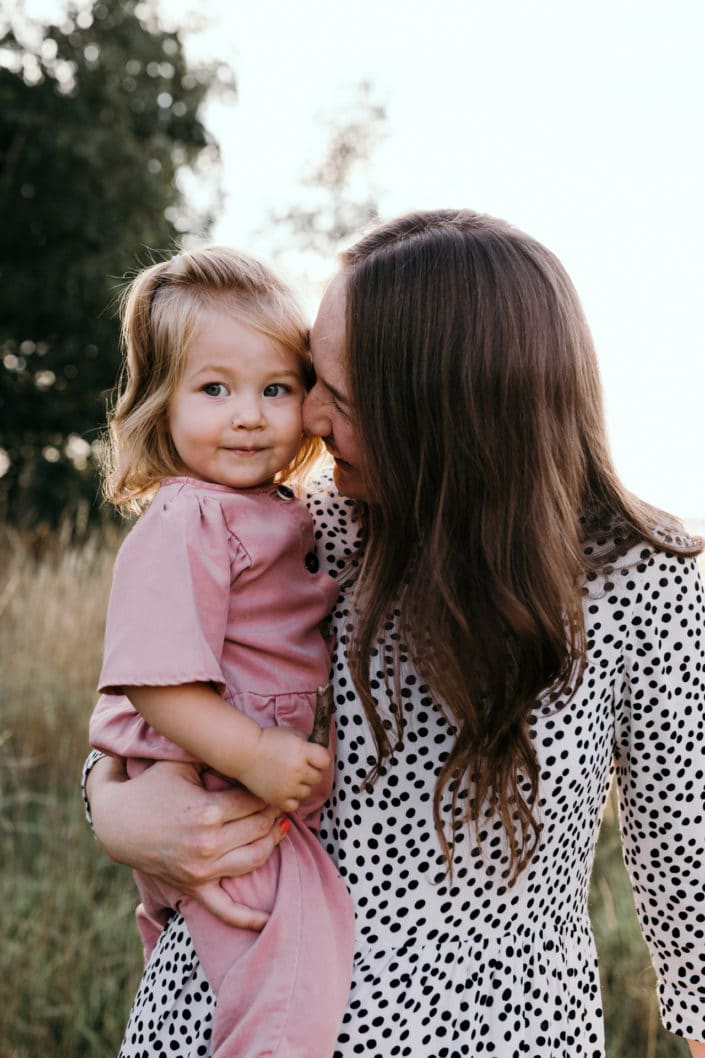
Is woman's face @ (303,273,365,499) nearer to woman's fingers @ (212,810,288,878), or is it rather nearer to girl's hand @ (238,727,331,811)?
girl's hand @ (238,727,331,811)

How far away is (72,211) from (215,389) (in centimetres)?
1131

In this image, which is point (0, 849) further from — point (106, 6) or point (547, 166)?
point (106, 6)

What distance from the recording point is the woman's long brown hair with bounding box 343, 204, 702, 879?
1.32m

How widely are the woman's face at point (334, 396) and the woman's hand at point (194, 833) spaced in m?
0.47

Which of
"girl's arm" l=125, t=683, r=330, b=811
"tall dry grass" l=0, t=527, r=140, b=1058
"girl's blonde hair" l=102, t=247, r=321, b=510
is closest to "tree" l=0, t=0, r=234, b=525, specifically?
"tall dry grass" l=0, t=527, r=140, b=1058

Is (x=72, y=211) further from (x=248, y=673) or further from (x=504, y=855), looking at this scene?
(x=504, y=855)

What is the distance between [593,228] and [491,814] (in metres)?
5.63

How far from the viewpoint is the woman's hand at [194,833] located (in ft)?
4.49

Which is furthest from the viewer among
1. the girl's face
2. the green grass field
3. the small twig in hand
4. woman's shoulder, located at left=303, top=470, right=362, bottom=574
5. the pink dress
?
the green grass field

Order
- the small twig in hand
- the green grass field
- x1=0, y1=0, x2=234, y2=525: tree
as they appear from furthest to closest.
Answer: x1=0, y1=0, x2=234, y2=525: tree → the green grass field → the small twig in hand

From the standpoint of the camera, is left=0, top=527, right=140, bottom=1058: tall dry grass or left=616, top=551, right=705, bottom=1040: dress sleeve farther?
left=0, top=527, right=140, bottom=1058: tall dry grass

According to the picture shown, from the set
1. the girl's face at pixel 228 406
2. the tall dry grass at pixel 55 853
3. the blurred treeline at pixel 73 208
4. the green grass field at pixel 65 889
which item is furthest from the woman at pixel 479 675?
the blurred treeline at pixel 73 208

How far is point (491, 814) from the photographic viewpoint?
1363 millimetres

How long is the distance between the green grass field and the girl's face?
1.93 metres
